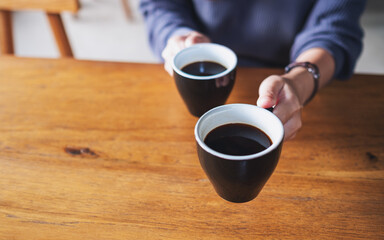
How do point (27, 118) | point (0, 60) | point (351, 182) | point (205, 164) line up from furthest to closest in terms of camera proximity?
point (0, 60) → point (27, 118) → point (351, 182) → point (205, 164)

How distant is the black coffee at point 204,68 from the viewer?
23.7 inches

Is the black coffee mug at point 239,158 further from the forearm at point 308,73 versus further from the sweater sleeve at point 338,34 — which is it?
the sweater sleeve at point 338,34

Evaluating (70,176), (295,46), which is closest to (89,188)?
(70,176)

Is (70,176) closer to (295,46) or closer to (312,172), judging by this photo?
(312,172)

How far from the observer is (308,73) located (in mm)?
654

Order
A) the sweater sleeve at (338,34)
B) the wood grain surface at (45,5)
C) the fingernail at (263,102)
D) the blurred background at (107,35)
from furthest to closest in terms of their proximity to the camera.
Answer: the blurred background at (107,35) < the wood grain surface at (45,5) < the sweater sleeve at (338,34) < the fingernail at (263,102)

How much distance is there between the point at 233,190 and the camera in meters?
0.43

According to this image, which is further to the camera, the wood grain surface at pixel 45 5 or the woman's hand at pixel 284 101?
the wood grain surface at pixel 45 5

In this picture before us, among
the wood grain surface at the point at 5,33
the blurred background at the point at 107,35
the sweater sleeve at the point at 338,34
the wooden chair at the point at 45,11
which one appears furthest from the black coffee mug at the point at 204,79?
the blurred background at the point at 107,35

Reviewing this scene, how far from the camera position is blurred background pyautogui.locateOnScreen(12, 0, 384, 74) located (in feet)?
7.27

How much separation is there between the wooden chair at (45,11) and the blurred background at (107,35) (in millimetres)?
1193

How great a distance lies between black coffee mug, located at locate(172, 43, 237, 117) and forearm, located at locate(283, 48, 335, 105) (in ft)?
0.44

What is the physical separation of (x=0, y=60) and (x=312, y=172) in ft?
2.47

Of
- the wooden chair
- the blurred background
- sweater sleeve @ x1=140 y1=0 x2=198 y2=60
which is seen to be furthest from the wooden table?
the blurred background
